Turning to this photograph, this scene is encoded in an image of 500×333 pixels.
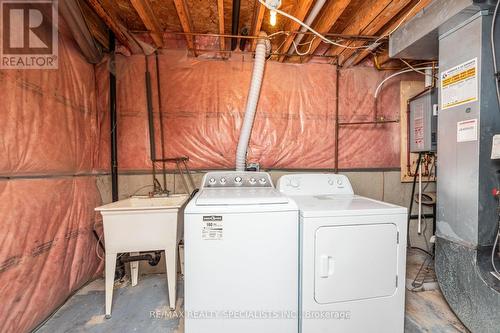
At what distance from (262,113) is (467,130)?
1.85 m

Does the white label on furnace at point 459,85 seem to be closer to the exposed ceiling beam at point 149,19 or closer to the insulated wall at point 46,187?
the exposed ceiling beam at point 149,19

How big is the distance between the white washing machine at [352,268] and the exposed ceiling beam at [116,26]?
2276mm

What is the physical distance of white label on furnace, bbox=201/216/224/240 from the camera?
56.4 inches

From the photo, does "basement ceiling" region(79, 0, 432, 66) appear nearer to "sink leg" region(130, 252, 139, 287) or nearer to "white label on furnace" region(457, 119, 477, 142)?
"white label on furnace" region(457, 119, 477, 142)

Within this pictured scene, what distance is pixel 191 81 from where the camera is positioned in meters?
2.69

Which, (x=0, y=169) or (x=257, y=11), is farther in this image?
(x=257, y=11)

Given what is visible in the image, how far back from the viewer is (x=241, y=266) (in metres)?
1.46

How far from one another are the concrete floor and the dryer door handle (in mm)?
897

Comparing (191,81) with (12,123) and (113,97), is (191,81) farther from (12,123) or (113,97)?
(12,123)

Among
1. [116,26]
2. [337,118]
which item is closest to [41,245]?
[116,26]

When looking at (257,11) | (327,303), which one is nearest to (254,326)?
(327,303)

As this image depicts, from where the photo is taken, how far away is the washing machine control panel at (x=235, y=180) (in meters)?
2.30

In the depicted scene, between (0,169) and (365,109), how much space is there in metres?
3.50

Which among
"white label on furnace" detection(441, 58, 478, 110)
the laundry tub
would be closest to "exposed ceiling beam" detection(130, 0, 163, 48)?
the laundry tub
